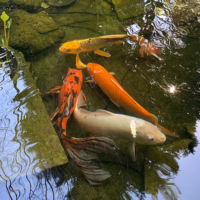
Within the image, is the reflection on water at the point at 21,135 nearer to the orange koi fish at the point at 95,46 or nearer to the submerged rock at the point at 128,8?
the orange koi fish at the point at 95,46

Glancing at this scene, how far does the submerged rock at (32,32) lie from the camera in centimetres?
336

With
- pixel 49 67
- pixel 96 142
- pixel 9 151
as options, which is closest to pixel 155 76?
pixel 96 142

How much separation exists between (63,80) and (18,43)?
4.13 feet

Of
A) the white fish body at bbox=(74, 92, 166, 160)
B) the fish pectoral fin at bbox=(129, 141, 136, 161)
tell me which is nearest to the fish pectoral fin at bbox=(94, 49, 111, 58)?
the white fish body at bbox=(74, 92, 166, 160)

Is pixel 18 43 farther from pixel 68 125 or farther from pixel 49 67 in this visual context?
pixel 68 125

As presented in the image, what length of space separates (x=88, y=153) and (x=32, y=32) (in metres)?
2.83

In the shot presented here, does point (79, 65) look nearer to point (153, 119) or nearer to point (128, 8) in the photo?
point (153, 119)

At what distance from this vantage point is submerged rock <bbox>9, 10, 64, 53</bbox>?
3359 mm

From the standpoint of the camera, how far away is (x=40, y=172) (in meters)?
1.80

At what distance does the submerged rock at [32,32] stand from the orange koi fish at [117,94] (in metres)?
1.17

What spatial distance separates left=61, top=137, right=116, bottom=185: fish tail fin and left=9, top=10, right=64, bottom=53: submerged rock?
7.16 ft

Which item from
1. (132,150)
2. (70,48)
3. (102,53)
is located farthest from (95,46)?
(132,150)

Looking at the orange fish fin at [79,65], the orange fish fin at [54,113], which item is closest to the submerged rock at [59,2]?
the orange fish fin at [79,65]

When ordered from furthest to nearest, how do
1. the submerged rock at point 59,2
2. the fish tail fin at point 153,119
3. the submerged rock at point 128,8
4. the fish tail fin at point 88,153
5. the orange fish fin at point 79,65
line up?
the submerged rock at point 59,2, the submerged rock at point 128,8, the orange fish fin at point 79,65, the fish tail fin at point 153,119, the fish tail fin at point 88,153
